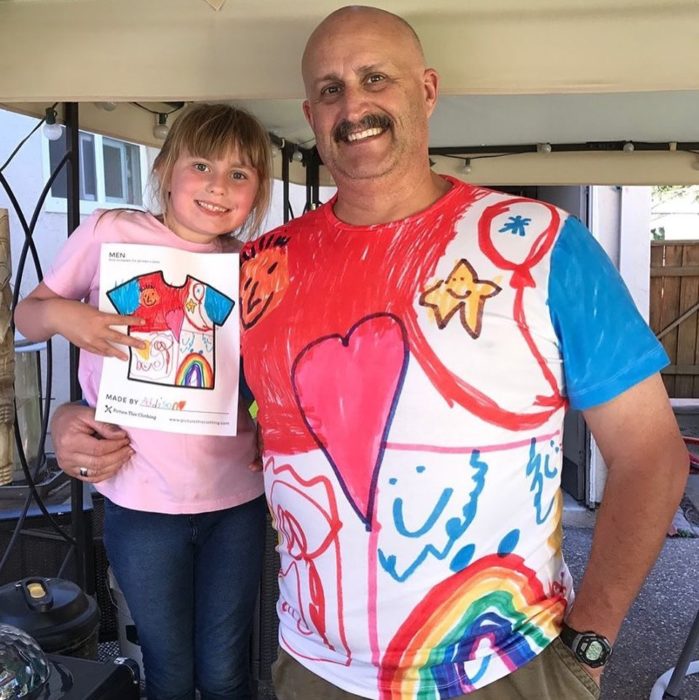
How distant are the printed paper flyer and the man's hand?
0.07 meters

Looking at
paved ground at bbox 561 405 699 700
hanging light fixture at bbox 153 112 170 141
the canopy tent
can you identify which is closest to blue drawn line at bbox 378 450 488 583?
the canopy tent

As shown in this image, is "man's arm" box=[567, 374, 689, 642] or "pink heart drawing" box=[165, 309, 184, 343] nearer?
"man's arm" box=[567, 374, 689, 642]

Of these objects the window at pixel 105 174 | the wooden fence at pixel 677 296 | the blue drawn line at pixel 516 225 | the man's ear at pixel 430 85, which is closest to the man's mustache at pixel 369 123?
the man's ear at pixel 430 85

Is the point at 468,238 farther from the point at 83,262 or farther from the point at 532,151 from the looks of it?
the point at 532,151

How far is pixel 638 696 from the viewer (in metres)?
2.99

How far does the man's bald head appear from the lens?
132 cm

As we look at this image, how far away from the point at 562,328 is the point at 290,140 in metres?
2.45

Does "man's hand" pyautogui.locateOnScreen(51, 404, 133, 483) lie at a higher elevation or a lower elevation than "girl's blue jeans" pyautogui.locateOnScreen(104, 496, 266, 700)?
higher

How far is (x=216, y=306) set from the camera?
4.86 feet

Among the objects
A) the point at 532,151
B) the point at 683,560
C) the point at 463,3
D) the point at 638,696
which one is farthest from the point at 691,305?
the point at 463,3

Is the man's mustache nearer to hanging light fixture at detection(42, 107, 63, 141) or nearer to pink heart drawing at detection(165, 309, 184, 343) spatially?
pink heart drawing at detection(165, 309, 184, 343)

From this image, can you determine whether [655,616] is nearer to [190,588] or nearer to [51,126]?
[190,588]

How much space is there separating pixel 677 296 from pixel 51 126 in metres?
7.04

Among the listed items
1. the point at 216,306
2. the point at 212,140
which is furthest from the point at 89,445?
the point at 212,140
